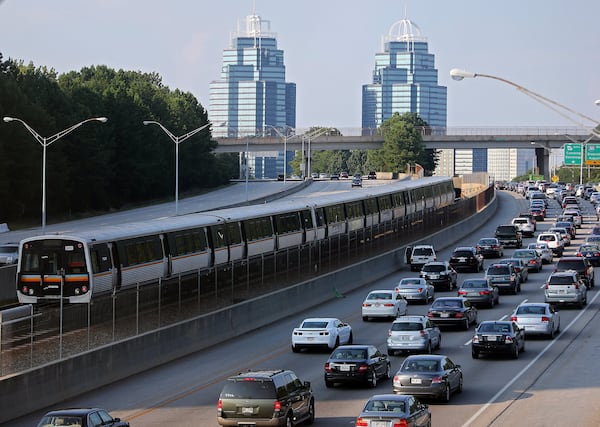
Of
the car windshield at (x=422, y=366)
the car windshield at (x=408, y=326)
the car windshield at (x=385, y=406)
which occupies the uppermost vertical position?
the car windshield at (x=385, y=406)

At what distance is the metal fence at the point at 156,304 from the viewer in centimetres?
2939

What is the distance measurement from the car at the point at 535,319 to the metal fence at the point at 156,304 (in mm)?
10741

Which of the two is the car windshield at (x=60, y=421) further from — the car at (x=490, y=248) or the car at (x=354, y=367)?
the car at (x=490, y=248)

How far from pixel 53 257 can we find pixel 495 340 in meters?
14.8

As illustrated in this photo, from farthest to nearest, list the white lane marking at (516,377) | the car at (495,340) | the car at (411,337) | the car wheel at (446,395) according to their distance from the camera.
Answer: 1. the car at (411,337)
2. the car at (495,340)
3. the car wheel at (446,395)
4. the white lane marking at (516,377)

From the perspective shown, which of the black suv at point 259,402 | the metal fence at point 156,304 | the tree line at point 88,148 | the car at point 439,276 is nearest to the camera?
the black suv at point 259,402

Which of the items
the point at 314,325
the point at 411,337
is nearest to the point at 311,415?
the point at 411,337

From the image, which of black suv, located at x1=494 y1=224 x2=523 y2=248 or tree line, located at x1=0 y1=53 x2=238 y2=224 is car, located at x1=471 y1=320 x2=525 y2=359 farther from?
tree line, located at x1=0 y1=53 x2=238 y2=224

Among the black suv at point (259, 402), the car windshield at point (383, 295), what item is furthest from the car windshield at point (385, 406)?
the car windshield at point (383, 295)

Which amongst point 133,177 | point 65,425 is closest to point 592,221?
point 133,177

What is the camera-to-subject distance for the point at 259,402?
24.9m

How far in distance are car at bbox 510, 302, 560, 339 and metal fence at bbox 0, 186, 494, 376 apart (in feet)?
35.2

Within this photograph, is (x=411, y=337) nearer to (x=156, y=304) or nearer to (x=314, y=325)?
(x=314, y=325)

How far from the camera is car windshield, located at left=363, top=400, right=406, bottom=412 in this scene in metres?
23.6
